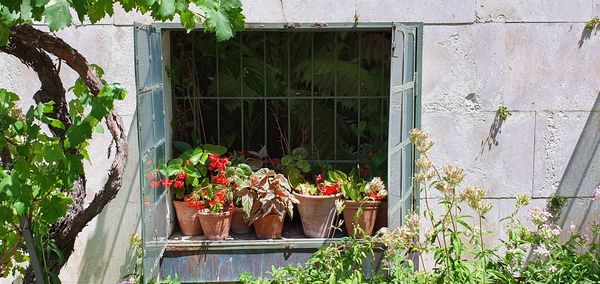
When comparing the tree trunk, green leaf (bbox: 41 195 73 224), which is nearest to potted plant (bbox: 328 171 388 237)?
the tree trunk

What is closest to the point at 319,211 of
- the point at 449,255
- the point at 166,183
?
the point at 166,183

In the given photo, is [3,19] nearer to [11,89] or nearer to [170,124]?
[11,89]

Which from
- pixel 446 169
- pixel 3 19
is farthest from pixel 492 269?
pixel 3 19

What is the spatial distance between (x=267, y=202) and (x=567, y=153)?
7.58ft

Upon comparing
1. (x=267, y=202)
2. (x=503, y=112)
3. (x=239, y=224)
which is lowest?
(x=239, y=224)

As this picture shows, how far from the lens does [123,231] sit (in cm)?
557

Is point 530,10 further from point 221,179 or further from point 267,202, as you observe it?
point 221,179

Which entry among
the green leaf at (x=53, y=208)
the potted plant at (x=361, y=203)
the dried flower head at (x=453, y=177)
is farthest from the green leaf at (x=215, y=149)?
the dried flower head at (x=453, y=177)

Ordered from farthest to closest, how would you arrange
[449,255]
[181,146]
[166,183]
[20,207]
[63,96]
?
[181,146]
[166,183]
[63,96]
[449,255]
[20,207]

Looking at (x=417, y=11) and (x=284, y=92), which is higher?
(x=417, y=11)

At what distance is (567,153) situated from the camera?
5641 mm

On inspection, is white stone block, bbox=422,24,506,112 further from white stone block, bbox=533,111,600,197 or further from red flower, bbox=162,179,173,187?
red flower, bbox=162,179,173,187

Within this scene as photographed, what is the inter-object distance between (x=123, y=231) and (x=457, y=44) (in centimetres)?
286

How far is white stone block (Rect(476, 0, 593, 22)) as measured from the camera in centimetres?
547
